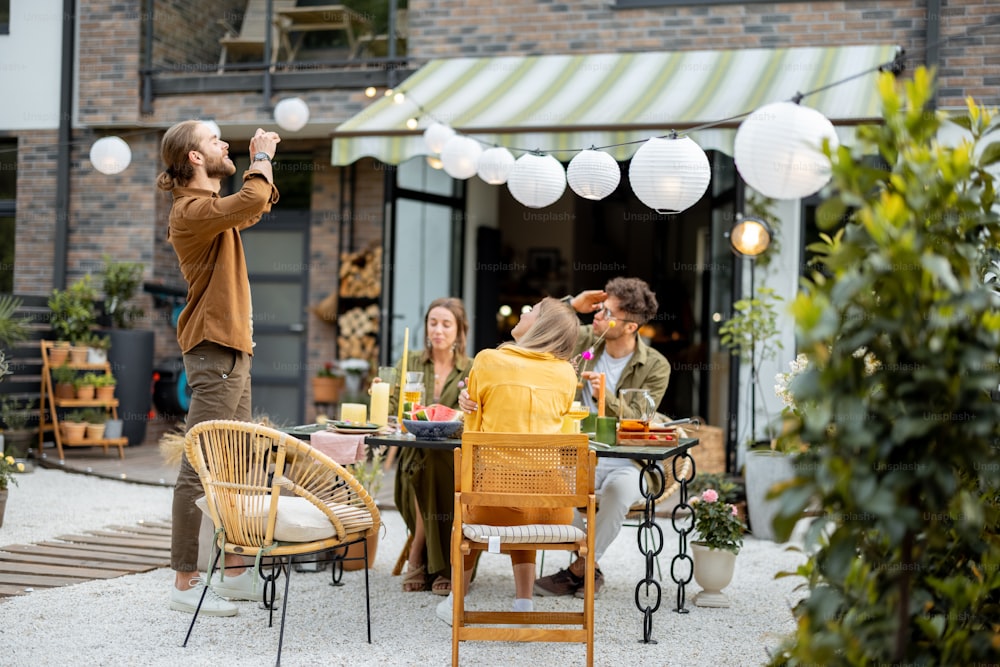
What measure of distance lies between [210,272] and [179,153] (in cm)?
48

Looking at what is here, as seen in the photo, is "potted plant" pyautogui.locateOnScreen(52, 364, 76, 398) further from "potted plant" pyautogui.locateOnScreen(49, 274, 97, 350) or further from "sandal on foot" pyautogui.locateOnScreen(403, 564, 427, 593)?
"sandal on foot" pyautogui.locateOnScreen(403, 564, 427, 593)

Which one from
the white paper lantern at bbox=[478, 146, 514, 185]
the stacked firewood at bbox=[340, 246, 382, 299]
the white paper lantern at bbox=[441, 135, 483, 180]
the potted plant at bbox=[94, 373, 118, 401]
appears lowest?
the potted plant at bbox=[94, 373, 118, 401]

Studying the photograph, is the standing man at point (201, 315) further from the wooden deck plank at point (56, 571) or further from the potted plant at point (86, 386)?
the potted plant at point (86, 386)

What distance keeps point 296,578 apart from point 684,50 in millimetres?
5121

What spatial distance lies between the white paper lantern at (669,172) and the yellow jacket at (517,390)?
0.92 meters

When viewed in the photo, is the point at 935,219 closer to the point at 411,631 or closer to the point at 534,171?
the point at 411,631

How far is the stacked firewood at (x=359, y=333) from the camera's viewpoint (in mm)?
9438

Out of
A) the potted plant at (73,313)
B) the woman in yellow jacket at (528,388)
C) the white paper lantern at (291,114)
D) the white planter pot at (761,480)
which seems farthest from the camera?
the potted plant at (73,313)

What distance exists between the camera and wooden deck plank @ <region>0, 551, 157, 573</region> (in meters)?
4.87

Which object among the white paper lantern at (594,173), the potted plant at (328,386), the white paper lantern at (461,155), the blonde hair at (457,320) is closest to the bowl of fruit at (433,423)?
the blonde hair at (457,320)

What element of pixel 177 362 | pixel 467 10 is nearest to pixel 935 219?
pixel 467 10

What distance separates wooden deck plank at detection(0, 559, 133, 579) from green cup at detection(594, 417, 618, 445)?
7.54 ft

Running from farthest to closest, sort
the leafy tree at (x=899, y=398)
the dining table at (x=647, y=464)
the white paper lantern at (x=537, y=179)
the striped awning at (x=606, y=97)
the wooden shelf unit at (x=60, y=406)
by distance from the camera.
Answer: the wooden shelf unit at (x=60, y=406)
the striped awning at (x=606, y=97)
the white paper lantern at (x=537, y=179)
the dining table at (x=647, y=464)
the leafy tree at (x=899, y=398)

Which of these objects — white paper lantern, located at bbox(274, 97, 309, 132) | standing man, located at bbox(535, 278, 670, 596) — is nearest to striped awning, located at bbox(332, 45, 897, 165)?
white paper lantern, located at bbox(274, 97, 309, 132)
